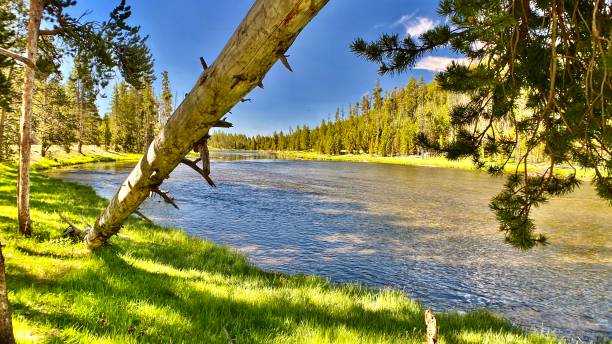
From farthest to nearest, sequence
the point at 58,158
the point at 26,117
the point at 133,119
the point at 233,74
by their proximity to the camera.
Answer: the point at 133,119 → the point at 58,158 → the point at 26,117 → the point at 233,74

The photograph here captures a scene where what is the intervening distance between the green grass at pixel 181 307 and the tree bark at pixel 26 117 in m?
0.49

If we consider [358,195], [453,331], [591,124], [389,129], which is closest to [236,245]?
[453,331]

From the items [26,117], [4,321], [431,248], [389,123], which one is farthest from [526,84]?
[389,123]

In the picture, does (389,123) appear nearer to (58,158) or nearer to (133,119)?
A: (133,119)

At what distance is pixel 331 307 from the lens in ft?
22.2

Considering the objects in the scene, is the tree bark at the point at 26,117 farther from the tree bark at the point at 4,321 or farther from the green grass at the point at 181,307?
the tree bark at the point at 4,321

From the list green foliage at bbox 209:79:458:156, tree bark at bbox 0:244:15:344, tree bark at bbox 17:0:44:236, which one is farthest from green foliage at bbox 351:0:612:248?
green foliage at bbox 209:79:458:156

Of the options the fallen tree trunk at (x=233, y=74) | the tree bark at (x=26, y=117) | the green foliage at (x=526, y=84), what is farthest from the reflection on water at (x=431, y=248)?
the fallen tree trunk at (x=233, y=74)

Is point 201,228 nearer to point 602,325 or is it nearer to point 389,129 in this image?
point 602,325

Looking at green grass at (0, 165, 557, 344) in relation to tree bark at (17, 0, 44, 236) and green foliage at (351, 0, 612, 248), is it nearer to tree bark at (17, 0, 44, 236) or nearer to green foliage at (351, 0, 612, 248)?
tree bark at (17, 0, 44, 236)

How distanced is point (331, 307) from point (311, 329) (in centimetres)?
191

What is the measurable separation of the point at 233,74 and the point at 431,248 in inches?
563

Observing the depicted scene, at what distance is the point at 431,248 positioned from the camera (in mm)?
15102

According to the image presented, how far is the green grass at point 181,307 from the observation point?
4.26 meters
